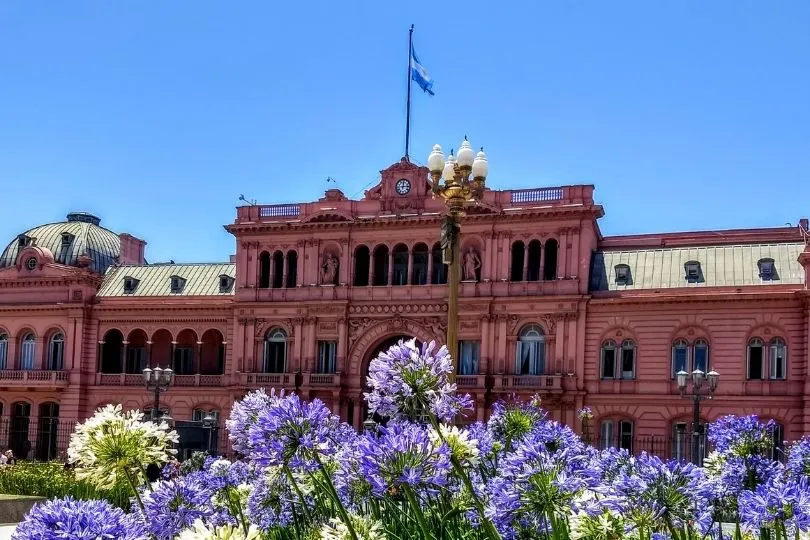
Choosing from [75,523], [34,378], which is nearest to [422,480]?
[75,523]

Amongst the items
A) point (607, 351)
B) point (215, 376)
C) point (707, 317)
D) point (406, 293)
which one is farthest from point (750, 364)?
point (215, 376)

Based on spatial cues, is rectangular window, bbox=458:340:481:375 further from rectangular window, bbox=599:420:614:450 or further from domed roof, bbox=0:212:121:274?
domed roof, bbox=0:212:121:274

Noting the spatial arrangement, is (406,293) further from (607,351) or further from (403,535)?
(403,535)

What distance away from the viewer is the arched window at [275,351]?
46541mm

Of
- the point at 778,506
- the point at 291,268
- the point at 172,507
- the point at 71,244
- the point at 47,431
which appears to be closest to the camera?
the point at 778,506

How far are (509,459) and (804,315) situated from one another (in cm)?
3624

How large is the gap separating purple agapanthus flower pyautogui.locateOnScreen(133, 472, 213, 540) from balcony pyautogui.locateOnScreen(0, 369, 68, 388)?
4448cm

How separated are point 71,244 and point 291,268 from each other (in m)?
13.9

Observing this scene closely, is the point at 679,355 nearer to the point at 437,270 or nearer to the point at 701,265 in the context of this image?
the point at 701,265

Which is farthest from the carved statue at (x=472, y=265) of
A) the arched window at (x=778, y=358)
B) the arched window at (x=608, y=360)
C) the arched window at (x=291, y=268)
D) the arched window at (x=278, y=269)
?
the arched window at (x=778, y=358)

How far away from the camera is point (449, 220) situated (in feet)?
64.6

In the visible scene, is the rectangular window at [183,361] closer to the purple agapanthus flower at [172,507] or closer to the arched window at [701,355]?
the arched window at [701,355]

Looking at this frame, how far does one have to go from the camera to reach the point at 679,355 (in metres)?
41.0

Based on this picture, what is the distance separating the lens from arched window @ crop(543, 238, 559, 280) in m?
43.3
